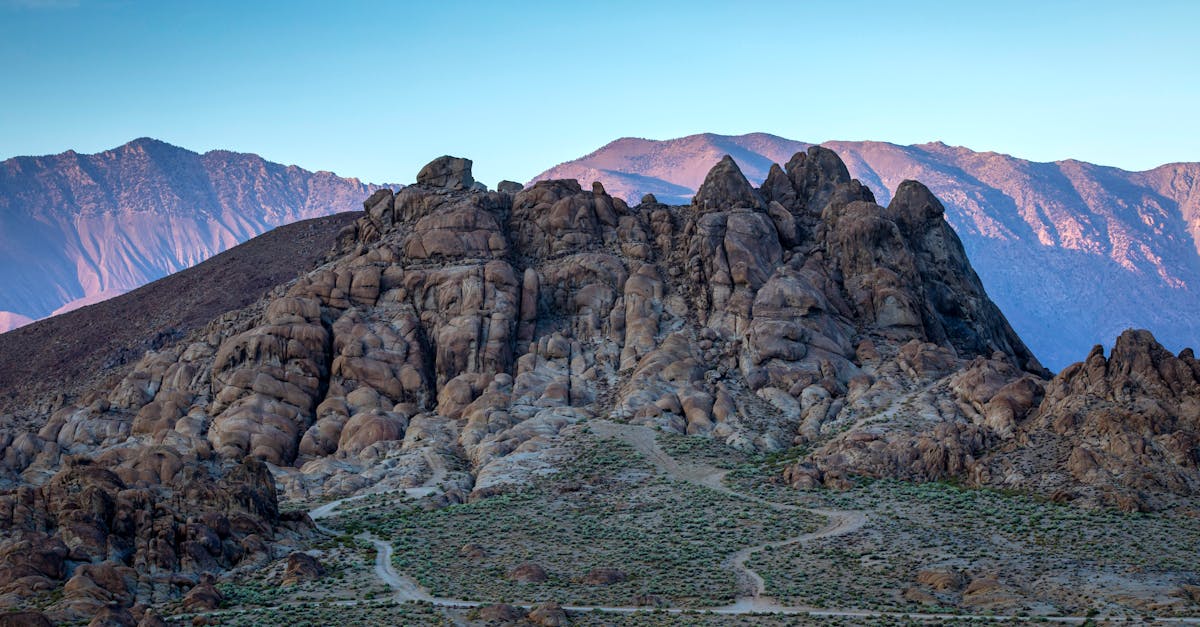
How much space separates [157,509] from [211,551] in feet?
15.8

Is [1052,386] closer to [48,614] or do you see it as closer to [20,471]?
[48,614]

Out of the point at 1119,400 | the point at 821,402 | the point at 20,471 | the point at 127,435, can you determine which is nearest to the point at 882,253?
the point at 821,402

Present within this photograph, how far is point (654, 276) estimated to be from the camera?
11662 centimetres

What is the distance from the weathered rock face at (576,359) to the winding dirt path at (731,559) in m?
3.44

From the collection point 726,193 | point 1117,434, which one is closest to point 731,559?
point 1117,434

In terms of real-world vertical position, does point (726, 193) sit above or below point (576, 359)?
above

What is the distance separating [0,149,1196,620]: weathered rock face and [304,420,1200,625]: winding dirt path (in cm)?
344

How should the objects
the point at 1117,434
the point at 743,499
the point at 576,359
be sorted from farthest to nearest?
the point at 576,359 < the point at 743,499 < the point at 1117,434

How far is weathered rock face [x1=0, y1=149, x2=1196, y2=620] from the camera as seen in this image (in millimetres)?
92625

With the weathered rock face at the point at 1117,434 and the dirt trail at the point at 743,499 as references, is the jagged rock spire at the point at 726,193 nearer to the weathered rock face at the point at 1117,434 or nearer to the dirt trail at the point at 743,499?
the dirt trail at the point at 743,499

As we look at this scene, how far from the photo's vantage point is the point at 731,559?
241ft

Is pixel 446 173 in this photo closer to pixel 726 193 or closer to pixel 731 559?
pixel 726 193

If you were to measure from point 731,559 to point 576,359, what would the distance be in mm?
40873

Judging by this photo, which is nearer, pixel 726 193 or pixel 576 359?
pixel 576 359
